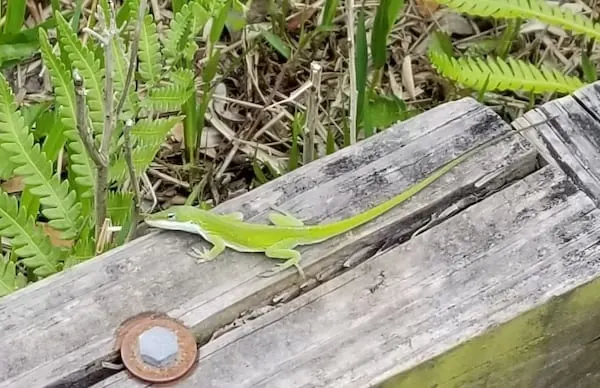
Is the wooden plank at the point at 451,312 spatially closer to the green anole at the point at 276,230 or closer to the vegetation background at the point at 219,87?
the green anole at the point at 276,230

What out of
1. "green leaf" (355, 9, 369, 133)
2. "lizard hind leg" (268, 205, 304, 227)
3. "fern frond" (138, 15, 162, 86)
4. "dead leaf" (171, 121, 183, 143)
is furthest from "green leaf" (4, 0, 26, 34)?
"lizard hind leg" (268, 205, 304, 227)

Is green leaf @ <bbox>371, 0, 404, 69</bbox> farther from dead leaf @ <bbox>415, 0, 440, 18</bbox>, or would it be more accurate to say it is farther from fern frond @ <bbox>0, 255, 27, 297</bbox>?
fern frond @ <bbox>0, 255, 27, 297</bbox>

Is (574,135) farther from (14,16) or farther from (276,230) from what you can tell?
(14,16)

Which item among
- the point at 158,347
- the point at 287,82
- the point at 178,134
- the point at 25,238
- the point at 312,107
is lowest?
the point at 178,134

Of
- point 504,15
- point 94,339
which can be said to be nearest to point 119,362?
point 94,339

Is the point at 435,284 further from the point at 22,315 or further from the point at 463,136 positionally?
the point at 22,315

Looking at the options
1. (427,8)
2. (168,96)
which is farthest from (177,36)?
(427,8)
